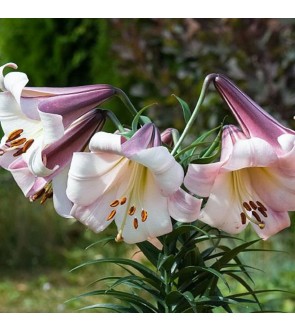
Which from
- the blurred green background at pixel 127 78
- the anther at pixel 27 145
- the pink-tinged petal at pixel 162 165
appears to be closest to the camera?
the pink-tinged petal at pixel 162 165

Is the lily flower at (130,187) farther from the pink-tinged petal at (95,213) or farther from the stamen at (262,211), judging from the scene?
the stamen at (262,211)

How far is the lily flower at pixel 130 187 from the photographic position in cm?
A: 105

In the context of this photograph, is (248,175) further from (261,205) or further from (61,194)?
(61,194)

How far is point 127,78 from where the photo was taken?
5.43 meters

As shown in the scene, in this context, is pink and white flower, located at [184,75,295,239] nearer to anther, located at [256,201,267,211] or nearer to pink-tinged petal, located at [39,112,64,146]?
anther, located at [256,201,267,211]

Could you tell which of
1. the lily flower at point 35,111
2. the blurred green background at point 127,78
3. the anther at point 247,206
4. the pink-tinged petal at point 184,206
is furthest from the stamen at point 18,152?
the blurred green background at point 127,78

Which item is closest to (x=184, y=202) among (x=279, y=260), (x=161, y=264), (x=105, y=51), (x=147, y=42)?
(x=161, y=264)

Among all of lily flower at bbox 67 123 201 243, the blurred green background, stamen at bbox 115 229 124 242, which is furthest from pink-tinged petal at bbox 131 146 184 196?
the blurred green background

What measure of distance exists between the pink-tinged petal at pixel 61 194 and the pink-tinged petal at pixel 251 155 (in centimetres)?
26

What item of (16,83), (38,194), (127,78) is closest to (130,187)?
(38,194)

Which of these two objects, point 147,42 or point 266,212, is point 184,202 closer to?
point 266,212

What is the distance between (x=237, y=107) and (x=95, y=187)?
244 mm
